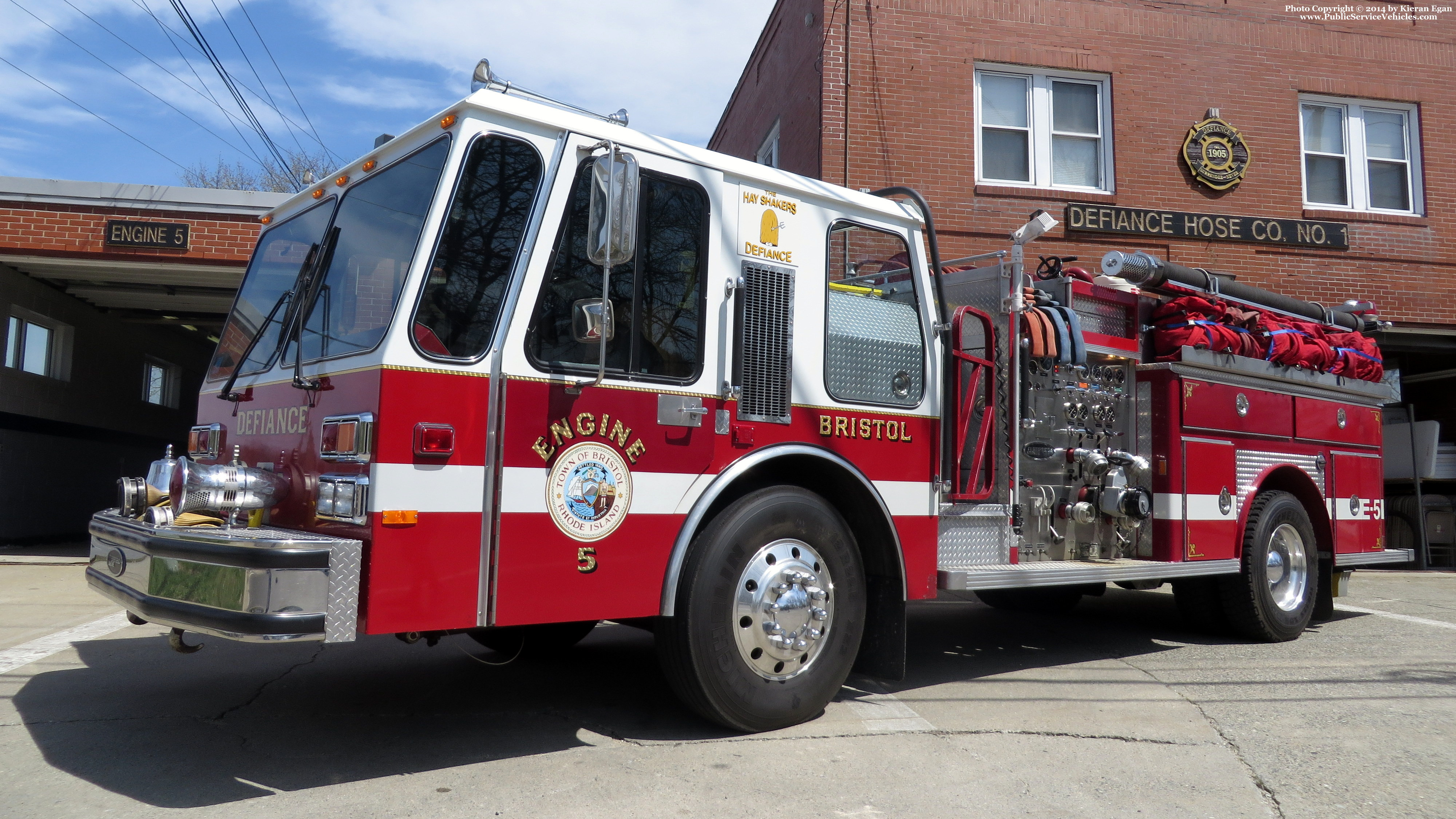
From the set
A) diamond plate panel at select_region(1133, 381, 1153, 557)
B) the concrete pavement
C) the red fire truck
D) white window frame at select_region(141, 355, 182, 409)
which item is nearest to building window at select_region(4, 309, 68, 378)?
white window frame at select_region(141, 355, 182, 409)

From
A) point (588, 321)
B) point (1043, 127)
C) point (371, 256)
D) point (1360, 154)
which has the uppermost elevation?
point (1360, 154)

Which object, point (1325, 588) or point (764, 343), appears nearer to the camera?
point (764, 343)

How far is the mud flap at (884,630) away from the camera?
480 cm

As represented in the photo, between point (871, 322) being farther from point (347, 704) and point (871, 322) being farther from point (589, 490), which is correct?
point (347, 704)

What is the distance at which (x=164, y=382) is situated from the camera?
18.5 metres

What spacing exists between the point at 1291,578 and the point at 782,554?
4.91 meters

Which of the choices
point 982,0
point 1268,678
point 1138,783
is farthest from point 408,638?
point 982,0

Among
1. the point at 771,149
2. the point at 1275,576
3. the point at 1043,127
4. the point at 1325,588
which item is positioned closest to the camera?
the point at 1275,576

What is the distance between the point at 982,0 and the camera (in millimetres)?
11281

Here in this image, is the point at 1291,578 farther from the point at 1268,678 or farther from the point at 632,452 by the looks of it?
the point at 632,452

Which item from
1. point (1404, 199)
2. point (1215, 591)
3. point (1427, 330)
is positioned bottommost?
point (1215, 591)

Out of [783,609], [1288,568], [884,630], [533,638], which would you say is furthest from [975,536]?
[1288,568]

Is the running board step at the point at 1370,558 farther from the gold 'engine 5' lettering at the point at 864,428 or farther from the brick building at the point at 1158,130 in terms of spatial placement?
the gold 'engine 5' lettering at the point at 864,428

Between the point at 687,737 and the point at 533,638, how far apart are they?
69.8 inches
